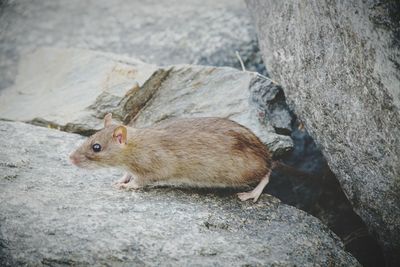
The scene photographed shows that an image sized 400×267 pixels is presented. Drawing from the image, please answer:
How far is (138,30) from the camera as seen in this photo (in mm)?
8461

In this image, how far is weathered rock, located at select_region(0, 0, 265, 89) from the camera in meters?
7.41

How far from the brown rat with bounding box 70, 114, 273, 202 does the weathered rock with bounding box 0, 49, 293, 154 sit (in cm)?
78

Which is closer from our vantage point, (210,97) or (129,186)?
(129,186)

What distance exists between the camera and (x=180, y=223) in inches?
157

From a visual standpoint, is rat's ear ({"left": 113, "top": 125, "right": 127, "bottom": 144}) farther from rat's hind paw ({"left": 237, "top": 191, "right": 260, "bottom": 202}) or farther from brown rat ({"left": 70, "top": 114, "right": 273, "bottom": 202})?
rat's hind paw ({"left": 237, "top": 191, "right": 260, "bottom": 202})

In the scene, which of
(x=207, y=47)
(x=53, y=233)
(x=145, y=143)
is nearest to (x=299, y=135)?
(x=207, y=47)

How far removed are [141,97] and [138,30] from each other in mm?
2763

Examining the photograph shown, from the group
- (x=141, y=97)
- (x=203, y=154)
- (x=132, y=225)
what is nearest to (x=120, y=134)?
(x=203, y=154)

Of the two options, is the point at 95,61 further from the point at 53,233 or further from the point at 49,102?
the point at 53,233

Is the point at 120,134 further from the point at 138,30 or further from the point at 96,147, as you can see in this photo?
the point at 138,30

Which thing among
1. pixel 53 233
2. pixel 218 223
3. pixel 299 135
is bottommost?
pixel 299 135

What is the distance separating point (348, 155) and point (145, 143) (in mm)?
2046

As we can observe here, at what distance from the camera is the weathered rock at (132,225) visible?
138 inches

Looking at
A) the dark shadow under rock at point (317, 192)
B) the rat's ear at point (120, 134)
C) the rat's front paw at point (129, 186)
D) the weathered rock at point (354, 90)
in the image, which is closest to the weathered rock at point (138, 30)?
the dark shadow under rock at point (317, 192)
